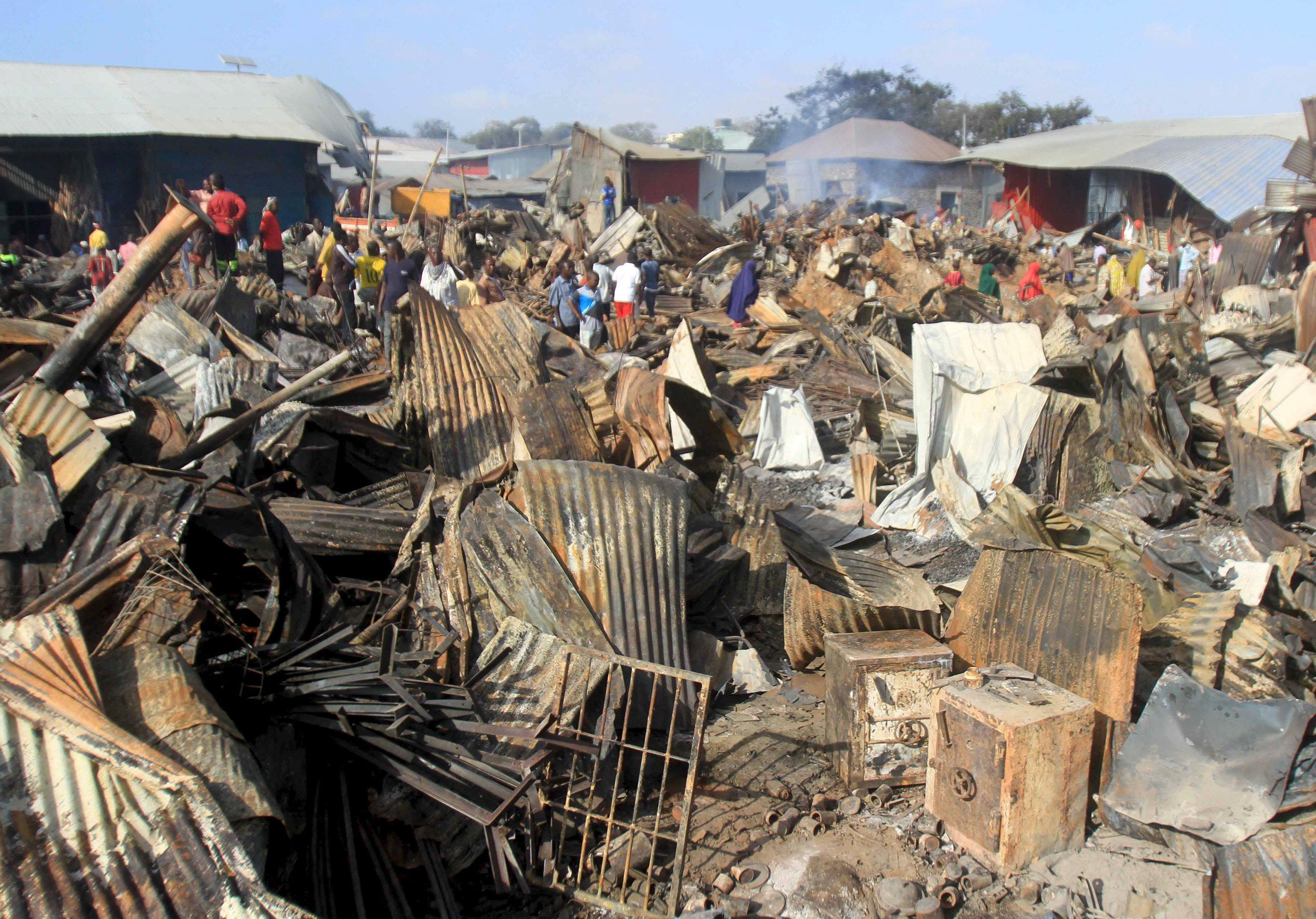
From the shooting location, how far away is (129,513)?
403cm

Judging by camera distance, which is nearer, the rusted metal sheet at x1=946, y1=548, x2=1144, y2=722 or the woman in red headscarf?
the rusted metal sheet at x1=946, y1=548, x2=1144, y2=722

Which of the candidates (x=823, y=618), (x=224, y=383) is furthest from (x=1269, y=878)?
(x=224, y=383)

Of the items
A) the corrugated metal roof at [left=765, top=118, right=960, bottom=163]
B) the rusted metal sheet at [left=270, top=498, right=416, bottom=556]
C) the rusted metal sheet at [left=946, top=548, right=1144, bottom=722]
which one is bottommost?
the rusted metal sheet at [left=946, top=548, right=1144, bottom=722]

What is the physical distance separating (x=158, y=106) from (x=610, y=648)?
20.2 m

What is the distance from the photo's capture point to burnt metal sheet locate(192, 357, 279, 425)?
6008 millimetres

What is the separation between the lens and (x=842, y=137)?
34.7 metres

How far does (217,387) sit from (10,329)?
126 cm

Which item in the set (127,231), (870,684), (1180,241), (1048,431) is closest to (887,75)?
(1180,241)

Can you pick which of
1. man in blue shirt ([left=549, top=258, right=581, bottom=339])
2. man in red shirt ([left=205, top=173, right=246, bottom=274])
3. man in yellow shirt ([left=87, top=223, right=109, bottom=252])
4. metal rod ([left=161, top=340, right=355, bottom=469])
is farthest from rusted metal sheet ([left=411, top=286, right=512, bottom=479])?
man in yellow shirt ([left=87, top=223, right=109, bottom=252])

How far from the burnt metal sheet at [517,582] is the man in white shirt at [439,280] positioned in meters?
6.43

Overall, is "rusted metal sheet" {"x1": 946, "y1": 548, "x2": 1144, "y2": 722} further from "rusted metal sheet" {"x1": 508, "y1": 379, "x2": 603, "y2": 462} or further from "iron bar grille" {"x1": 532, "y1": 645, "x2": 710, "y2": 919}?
"rusted metal sheet" {"x1": 508, "y1": 379, "x2": 603, "y2": 462}

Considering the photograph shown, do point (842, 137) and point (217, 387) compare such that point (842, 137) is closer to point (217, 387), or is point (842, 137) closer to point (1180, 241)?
point (1180, 241)

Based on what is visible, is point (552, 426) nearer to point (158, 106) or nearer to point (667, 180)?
point (158, 106)

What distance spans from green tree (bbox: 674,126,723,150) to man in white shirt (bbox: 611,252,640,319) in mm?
48349
